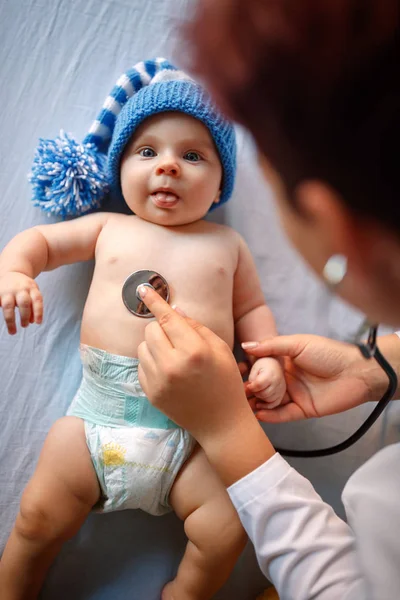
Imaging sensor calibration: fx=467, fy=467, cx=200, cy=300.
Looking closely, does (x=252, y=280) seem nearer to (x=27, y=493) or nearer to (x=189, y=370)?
(x=189, y=370)

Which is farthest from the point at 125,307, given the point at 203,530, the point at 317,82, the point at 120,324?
the point at 317,82

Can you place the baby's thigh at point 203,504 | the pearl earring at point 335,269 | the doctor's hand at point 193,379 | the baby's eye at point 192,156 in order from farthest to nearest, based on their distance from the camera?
1. the baby's eye at point 192,156
2. the baby's thigh at point 203,504
3. the doctor's hand at point 193,379
4. the pearl earring at point 335,269

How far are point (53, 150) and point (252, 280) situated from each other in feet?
1.39

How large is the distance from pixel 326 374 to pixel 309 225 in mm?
481

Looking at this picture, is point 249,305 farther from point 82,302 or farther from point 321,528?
point 321,528

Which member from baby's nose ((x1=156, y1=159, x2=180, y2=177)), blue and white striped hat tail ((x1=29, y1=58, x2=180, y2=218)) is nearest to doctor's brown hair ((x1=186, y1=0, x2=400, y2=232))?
baby's nose ((x1=156, y1=159, x2=180, y2=177))

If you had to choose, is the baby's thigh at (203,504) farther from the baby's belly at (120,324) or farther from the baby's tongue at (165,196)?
the baby's tongue at (165,196)

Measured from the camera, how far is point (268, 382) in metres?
0.76

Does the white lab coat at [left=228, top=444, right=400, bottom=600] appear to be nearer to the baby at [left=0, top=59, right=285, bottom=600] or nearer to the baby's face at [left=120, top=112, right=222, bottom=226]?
the baby at [left=0, top=59, right=285, bottom=600]

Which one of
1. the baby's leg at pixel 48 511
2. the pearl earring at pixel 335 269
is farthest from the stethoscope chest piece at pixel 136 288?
the pearl earring at pixel 335 269

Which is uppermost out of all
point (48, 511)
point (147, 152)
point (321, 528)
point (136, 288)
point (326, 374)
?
point (147, 152)

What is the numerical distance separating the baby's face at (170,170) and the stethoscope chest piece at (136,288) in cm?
11

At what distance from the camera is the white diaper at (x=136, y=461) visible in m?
0.73

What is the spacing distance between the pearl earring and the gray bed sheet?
409 mm
